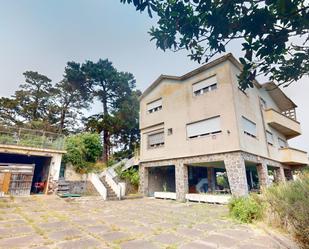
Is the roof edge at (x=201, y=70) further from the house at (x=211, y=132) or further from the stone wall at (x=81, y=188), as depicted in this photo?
the stone wall at (x=81, y=188)

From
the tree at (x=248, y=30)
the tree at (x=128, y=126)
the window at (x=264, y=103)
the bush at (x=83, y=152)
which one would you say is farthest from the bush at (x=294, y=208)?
the tree at (x=128, y=126)

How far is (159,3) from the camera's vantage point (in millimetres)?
3262

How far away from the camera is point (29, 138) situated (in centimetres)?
1571

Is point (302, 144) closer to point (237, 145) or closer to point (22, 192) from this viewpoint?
point (237, 145)

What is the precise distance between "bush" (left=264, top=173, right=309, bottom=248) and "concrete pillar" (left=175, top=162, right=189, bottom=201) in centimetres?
859

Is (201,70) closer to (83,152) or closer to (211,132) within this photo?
(211,132)

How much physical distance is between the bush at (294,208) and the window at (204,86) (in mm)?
9522

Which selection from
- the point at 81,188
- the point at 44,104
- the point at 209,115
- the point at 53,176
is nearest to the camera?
the point at 209,115

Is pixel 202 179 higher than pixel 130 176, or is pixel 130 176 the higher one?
pixel 130 176

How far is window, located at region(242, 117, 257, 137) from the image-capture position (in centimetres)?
1410

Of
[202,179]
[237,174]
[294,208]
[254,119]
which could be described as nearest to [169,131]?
[237,174]

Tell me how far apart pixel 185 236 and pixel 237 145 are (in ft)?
26.7

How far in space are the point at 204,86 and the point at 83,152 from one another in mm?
13128

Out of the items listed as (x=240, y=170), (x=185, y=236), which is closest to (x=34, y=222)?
(x=185, y=236)
